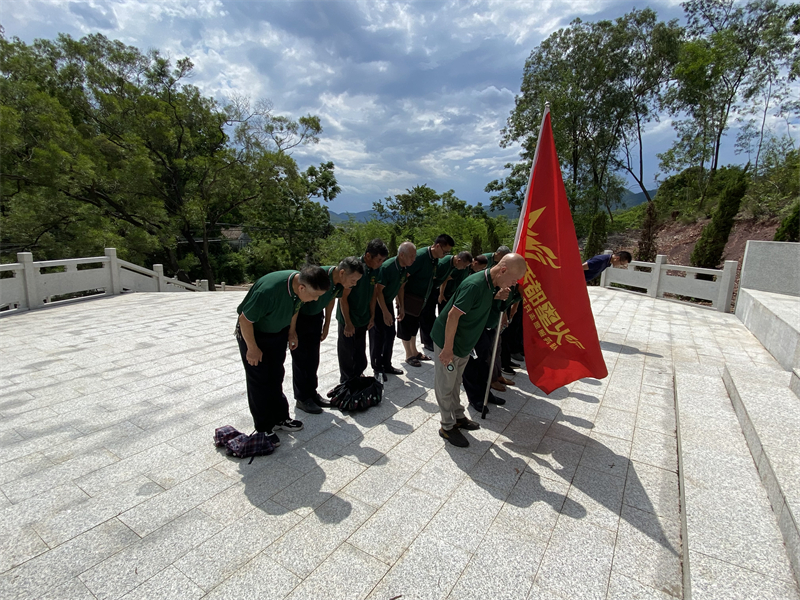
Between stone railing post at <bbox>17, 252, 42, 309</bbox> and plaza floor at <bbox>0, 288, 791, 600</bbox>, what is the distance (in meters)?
5.14

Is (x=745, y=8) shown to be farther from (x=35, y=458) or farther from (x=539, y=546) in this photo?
(x=35, y=458)

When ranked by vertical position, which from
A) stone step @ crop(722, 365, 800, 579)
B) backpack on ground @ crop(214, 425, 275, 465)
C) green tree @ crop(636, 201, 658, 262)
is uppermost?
green tree @ crop(636, 201, 658, 262)

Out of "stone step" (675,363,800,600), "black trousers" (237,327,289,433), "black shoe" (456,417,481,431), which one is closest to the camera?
"stone step" (675,363,800,600)

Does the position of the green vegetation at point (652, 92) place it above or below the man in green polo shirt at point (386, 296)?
above

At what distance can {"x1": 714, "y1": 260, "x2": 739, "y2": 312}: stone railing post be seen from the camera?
9.68 meters

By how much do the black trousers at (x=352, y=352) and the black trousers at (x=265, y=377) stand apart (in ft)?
3.02

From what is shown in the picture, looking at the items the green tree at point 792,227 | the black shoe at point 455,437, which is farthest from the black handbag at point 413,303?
the green tree at point 792,227

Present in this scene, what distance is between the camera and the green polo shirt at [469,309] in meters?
2.89

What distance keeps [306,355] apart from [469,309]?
166cm

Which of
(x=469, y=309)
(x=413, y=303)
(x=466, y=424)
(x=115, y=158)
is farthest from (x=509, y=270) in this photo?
(x=115, y=158)

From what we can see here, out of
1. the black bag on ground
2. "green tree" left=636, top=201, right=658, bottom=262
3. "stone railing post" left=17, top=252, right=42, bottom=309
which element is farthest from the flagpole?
"green tree" left=636, top=201, right=658, bottom=262

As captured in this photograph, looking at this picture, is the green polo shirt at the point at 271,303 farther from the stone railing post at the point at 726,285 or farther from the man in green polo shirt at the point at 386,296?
the stone railing post at the point at 726,285

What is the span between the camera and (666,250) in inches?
767

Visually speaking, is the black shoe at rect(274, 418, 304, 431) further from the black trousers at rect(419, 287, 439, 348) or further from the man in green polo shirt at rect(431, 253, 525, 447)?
the black trousers at rect(419, 287, 439, 348)
